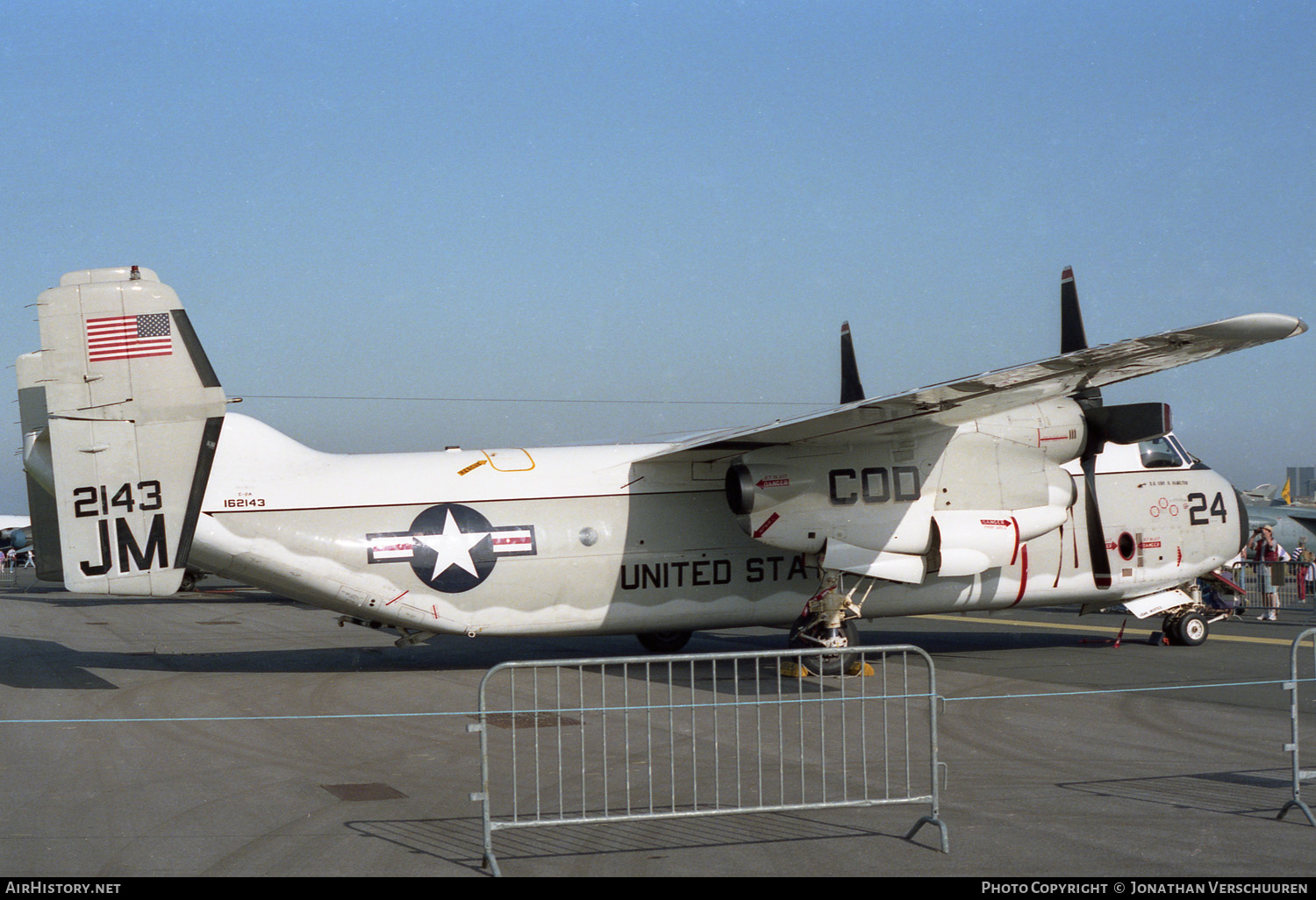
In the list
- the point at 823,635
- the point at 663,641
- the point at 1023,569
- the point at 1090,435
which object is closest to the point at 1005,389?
the point at 1090,435

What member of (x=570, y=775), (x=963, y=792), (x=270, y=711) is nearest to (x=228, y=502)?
(x=270, y=711)

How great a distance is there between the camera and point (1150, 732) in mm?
10852

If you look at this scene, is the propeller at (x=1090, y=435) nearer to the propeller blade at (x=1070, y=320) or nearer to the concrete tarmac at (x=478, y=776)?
the propeller blade at (x=1070, y=320)

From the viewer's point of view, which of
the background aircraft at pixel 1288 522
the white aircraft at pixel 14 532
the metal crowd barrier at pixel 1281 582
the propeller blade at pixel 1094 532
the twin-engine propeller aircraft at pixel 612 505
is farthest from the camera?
the white aircraft at pixel 14 532

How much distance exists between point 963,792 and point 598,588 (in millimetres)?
7067

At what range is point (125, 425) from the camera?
12117 mm

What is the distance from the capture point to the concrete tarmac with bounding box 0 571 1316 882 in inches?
266

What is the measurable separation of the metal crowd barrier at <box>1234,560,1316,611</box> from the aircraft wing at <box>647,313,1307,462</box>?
1250 centimetres

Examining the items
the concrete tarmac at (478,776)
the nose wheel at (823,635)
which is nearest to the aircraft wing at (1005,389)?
the nose wheel at (823,635)

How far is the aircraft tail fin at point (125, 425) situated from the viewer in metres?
12.0

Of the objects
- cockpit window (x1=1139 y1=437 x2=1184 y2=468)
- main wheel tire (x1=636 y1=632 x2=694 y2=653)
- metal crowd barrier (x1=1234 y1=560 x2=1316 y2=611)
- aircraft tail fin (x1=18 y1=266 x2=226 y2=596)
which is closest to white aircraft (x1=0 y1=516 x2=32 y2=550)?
main wheel tire (x1=636 y1=632 x2=694 y2=653)

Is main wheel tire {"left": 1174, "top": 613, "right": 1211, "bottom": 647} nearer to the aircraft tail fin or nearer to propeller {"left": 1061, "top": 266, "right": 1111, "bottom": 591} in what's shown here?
propeller {"left": 1061, "top": 266, "right": 1111, "bottom": 591}

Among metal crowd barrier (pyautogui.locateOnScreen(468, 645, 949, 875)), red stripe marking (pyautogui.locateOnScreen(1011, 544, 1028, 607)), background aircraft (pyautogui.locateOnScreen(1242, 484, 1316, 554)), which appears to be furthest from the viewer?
background aircraft (pyautogui.locateOnScreen(1242, 484, 1316, 554))

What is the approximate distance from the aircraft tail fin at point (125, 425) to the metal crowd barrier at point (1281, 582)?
68.4 feet
